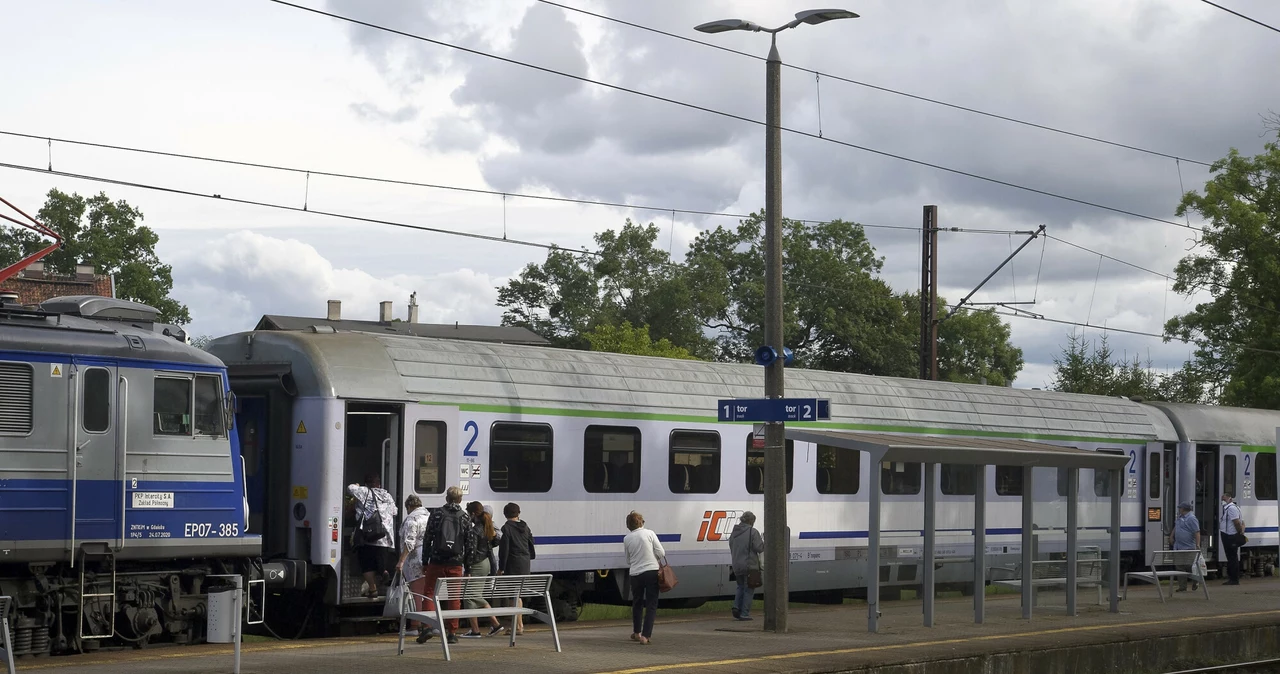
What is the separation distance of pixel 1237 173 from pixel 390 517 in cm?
3736

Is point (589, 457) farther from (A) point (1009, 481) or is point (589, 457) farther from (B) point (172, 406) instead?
(A) point (1009, 481)

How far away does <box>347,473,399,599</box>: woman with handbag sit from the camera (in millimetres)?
16594

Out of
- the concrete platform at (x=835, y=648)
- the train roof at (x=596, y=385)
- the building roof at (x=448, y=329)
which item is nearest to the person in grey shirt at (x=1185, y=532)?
the train roof at (x=596, y=385)

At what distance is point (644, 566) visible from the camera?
15.5m

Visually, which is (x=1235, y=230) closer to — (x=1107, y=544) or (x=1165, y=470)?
(x=1165, y=470)

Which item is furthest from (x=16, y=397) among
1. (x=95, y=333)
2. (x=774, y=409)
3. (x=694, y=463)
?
(x=694, y=463)

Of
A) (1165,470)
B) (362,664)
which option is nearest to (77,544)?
(362,664)

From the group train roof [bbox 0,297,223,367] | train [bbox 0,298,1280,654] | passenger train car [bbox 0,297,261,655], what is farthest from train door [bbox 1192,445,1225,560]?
train roof [bbox 0,297,223,367]

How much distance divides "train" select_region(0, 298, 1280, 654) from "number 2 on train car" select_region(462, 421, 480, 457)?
24mm

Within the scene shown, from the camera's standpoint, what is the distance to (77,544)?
14180mm

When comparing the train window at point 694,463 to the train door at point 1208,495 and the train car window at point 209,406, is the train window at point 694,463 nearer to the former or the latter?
the train car window at point 209,406

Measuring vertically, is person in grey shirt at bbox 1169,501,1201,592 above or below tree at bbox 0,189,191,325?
below

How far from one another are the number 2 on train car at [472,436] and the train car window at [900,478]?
6093mm

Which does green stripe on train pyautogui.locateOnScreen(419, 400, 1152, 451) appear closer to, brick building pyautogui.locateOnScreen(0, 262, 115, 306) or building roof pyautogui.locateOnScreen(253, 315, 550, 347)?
brick building pyautogui.locateOnScreen(0, 262, 115, 306)
